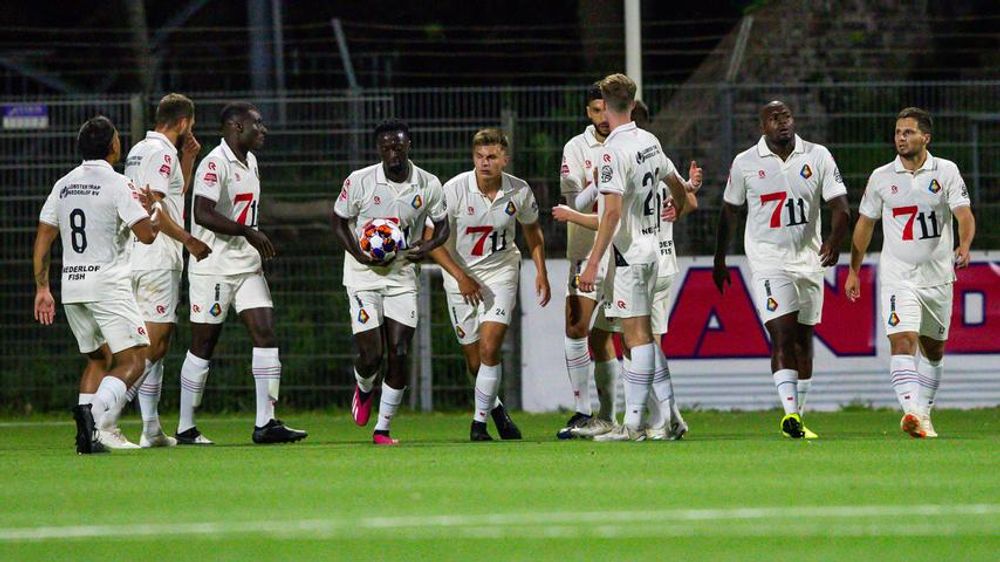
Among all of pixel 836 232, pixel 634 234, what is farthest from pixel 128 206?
pixel 836 232

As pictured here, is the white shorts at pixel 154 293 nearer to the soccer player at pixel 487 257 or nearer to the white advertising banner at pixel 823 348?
the soccer player at pixel 487 257

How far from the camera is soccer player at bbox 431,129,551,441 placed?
13055mm

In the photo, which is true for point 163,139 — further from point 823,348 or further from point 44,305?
point 823,348

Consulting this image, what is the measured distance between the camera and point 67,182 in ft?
38.0

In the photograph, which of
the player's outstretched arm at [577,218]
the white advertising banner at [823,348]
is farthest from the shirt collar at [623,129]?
the white advertising banner at [823,348]

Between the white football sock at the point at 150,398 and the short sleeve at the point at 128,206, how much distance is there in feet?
5.42

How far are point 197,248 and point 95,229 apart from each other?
1.11 m

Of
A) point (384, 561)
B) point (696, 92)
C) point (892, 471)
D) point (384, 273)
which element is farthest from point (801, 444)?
point (696, 92)

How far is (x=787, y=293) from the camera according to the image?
12.9 m

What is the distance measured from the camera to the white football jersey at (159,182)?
12781mm

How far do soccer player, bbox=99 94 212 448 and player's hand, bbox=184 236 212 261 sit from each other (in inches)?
12.4

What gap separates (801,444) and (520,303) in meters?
6.59

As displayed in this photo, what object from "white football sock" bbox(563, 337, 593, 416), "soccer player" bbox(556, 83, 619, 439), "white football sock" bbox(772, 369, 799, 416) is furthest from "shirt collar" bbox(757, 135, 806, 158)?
"white football sock" bbox(563, 337, 593, 416)

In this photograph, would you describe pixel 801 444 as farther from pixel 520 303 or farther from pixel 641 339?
pixel 520 303
